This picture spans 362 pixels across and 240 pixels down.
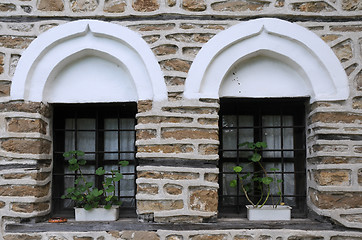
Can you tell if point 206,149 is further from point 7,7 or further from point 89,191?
point 7,7

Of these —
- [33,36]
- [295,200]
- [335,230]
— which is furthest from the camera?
[295,200]

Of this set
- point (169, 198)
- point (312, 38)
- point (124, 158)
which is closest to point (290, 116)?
point (312, 38)

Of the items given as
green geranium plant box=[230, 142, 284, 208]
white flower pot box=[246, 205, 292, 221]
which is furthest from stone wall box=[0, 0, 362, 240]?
green geranium plant box=[230, 142, 284, 208]

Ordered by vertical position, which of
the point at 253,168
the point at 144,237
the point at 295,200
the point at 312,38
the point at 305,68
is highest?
the point at 312,38

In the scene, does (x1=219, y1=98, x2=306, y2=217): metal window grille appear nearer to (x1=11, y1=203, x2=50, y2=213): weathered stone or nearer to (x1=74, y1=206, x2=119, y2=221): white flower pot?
(x1=74, y1=206, x2=119, y2=221): white flower pot

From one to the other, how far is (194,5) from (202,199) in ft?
5.37

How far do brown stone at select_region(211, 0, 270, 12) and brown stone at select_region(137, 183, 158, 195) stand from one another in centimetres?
159

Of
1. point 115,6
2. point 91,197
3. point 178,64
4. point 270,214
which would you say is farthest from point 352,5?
point 91,197

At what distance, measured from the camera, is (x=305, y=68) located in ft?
9.15

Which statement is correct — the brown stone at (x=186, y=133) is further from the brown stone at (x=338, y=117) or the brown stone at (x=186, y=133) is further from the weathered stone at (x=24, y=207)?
the weathered stone at (x=24, y=207)

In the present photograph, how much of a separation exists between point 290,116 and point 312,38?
28.8 inches

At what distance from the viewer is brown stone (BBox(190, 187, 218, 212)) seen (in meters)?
2.68

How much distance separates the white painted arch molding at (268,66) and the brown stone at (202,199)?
78 cm

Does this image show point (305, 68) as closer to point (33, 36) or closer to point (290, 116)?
point (290, 116)
